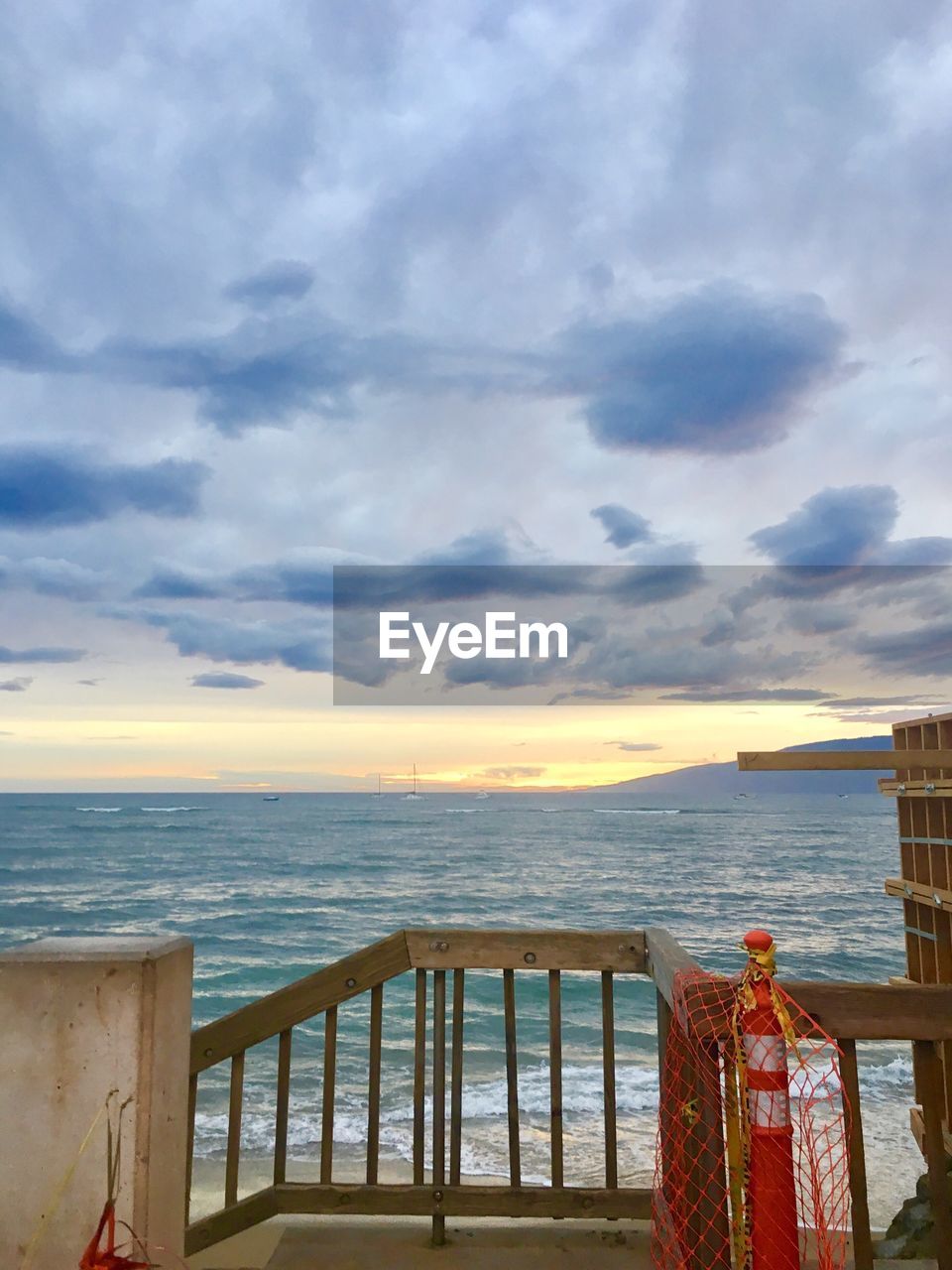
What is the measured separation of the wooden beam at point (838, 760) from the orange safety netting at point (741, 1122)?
2.18 ft

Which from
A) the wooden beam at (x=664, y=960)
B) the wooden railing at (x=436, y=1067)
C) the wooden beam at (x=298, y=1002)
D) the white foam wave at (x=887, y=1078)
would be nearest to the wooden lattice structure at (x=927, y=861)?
the wooden beam at (x=664, y=960)

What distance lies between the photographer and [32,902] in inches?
1203

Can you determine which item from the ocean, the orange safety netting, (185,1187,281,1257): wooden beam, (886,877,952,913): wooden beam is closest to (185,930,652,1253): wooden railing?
(185,1187,281,1257): wooden beam

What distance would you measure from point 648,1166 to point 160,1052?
6.75 metres

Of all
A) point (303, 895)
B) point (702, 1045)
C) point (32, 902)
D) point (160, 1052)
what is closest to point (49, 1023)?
point (160, 1052)

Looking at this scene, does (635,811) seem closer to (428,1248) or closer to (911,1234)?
(911,1234)

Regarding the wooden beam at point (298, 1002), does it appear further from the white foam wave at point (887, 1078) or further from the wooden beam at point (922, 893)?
the white foam wave at point (887, 1078)

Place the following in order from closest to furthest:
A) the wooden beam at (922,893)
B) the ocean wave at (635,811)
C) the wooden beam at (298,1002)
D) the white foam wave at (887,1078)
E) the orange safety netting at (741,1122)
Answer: the orange safety netting at (741,1122), the wooden beam at (298,1002), the wooden beam at (922,893), the white foam wave at (887,1078), the ocean wave at (635,811)

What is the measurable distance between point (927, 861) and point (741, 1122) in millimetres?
3533

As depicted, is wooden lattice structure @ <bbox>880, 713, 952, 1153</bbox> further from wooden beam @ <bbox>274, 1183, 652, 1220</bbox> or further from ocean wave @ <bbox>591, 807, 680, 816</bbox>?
ocean wave @ <bbox>591, 807, 680, 816</bbox>

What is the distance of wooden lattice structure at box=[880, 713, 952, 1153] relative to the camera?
4895mm

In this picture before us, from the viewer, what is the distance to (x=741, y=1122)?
2.28m

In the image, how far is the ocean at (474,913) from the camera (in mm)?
8750

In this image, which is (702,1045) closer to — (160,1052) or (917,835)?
(160,1052)
